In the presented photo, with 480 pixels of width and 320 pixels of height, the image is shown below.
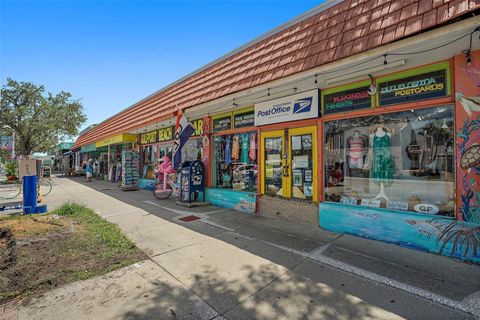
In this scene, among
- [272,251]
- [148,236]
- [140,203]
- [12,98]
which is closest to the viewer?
[272,251]

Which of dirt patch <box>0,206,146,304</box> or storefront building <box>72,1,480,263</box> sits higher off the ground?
storefront building <box>72,1,480,263</box>

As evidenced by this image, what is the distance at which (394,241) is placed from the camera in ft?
14.4

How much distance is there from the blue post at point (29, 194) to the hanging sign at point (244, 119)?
20.3 ft

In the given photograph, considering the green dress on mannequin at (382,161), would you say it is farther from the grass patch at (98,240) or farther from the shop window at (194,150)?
the shop window at (194,150)

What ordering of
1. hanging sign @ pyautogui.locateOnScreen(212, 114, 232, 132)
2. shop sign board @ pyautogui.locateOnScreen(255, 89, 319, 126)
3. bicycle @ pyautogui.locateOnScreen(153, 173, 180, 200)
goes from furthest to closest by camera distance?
bicycle @ pyautogui.locateOnScreen(153, 173, 180, 200)
hanging sign @ pyautogui.locateOnScreen(212, 114, 232, 132)
shop sign board @ pyautogui.locateOnScreen(255, 89, 319, 126)

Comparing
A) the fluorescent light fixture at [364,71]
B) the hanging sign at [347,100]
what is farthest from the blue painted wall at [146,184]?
the fluorescent light fixture at [364,71]

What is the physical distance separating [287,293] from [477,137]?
3.83 metres

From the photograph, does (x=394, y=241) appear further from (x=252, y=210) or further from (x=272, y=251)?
(x=252, y=210)

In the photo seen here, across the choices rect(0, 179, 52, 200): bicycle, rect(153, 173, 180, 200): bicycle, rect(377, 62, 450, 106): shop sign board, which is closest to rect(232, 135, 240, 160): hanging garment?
rect(153, 173, 180, 200): bicycle

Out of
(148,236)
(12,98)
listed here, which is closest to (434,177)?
(148,236)

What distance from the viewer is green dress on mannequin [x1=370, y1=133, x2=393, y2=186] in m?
4.98

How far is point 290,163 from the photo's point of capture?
6406 millimetres

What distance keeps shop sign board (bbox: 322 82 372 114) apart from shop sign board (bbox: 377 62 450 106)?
0.27m

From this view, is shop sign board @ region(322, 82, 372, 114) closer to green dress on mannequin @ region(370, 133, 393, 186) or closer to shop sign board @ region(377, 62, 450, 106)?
shop sign board @ region(377, 62, 450, 106)
